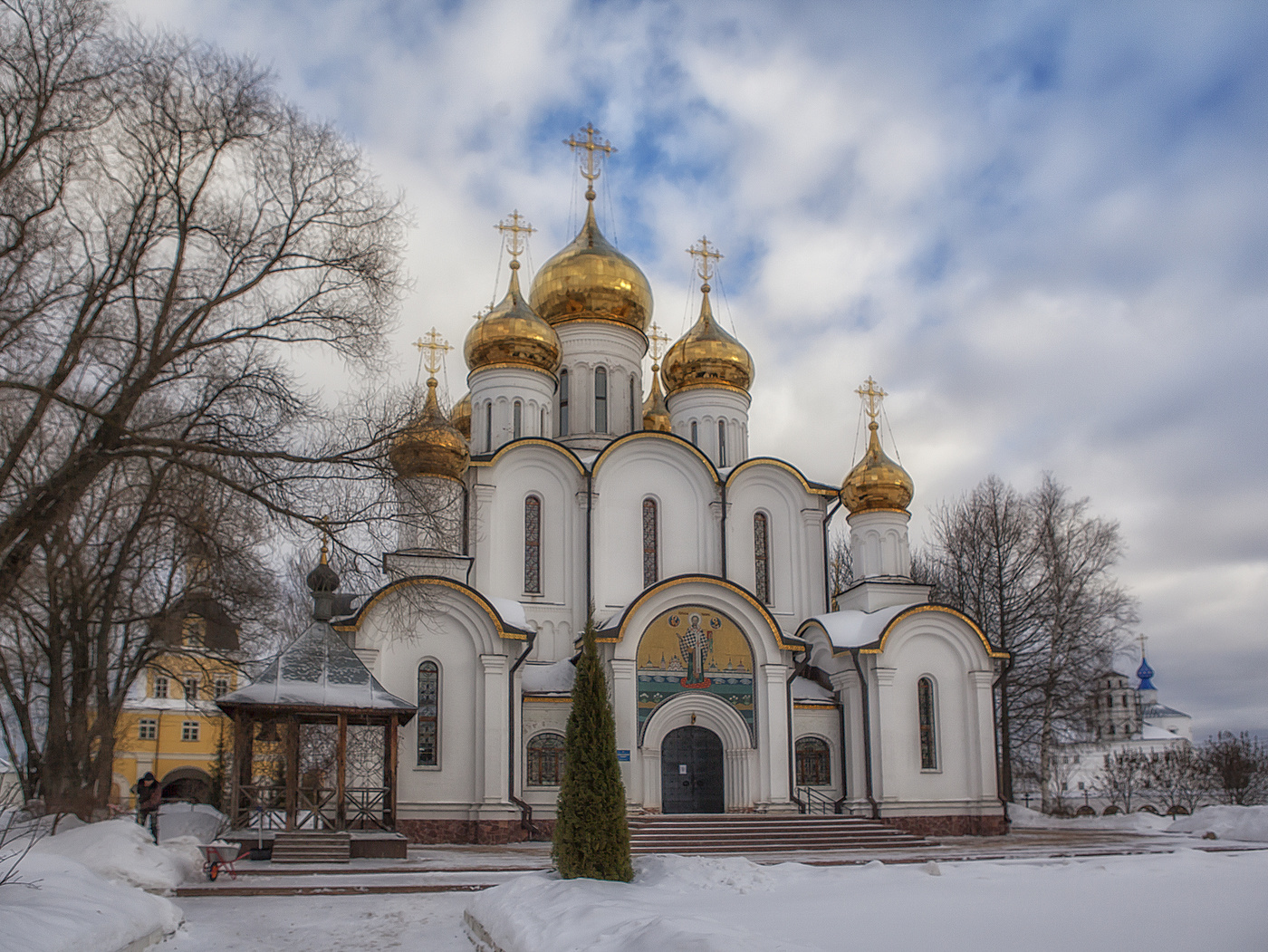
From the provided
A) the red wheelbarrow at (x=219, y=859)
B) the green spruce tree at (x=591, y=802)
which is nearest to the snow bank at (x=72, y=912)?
the red wheelbarrow at (x=219, y=859)

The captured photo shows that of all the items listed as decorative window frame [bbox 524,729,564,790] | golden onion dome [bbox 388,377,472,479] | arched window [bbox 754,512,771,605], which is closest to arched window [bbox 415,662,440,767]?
decorative window frame [bbox 524,729,564,790]

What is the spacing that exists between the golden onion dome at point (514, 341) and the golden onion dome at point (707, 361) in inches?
107

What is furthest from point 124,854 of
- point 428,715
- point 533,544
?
point 533,544

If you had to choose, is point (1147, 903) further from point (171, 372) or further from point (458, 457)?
point (458, 457)

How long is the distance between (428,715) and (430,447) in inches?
172

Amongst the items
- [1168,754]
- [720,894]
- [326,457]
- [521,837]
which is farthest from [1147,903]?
[1168,754]

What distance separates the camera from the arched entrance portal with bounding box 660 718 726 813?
18.7 metres

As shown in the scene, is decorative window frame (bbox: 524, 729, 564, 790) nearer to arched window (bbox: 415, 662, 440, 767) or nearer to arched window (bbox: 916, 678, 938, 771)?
arched window (bbox: 415, 662, 440, 767)

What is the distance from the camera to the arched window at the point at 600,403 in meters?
23.5

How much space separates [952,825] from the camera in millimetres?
19484

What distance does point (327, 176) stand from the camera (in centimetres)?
1016

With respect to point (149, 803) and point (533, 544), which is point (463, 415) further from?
point (149, 803)

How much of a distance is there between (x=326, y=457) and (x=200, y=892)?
4432 mm

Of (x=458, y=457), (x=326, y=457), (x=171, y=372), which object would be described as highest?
(x=458, y=457)
